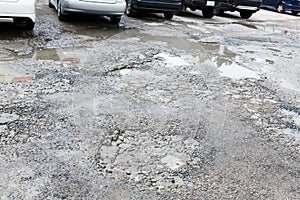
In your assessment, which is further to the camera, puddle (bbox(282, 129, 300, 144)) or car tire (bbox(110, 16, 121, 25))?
car tire (bbox(110, 16, 121, 25))

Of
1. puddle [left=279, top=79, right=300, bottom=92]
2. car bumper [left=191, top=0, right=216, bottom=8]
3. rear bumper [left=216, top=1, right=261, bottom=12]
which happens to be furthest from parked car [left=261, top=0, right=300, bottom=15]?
puddle [left=279, top=79, right=300, bottom=92]

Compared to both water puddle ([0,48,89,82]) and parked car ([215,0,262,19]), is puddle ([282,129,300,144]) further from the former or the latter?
parked car ([215,0,262,19])

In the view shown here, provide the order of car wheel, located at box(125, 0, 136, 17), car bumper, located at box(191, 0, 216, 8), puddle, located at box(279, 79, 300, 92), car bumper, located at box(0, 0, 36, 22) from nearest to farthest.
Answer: puddle, located at box(279, 79, 300, 92), car bumper, located at box(0, 0, 36, 22), car wheel, located at box(125, 0, 136, 17), car bumper, located at box(191, 0, 216, 8)

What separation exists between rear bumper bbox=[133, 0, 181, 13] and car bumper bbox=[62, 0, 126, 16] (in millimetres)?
2186

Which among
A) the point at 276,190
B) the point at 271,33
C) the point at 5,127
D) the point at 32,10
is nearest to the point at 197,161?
the point at 276,190

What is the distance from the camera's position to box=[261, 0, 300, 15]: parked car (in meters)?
18.1

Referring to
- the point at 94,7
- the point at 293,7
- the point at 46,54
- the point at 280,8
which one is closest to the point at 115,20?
the point at 94,7

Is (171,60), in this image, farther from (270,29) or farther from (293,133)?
(270,29)

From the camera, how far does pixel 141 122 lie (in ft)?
12.8

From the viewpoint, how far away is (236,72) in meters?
6.23

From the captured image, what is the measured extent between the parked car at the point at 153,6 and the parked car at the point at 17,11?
15.1 ft

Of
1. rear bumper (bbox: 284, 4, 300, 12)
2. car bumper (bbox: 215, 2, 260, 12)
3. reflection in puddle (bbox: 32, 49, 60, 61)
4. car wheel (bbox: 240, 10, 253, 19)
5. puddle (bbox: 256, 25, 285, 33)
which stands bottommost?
puddle (bbox: 256, 25, 285, 33)

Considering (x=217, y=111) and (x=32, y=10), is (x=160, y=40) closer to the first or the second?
(x=32, y=10)

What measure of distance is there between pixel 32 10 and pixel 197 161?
4.86 meters
